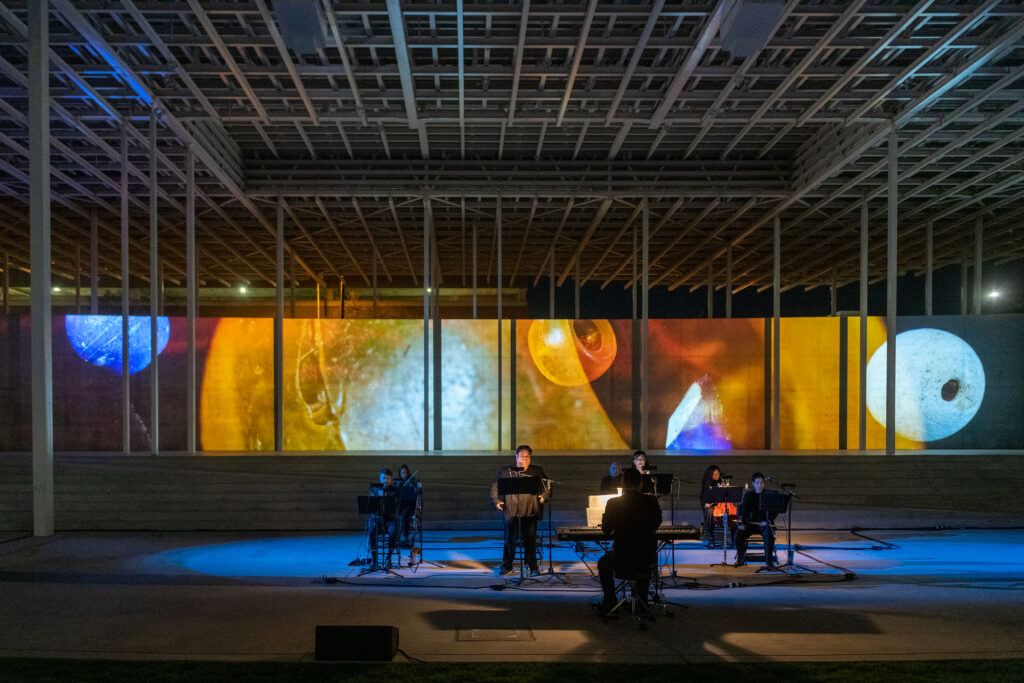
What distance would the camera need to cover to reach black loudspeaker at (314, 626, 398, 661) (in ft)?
19.2

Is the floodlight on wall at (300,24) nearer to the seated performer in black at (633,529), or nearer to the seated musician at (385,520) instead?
the seated musician at (385,520)

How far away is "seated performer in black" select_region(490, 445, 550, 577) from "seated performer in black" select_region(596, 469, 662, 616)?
2.14 metres

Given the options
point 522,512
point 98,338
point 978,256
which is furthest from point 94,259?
point 978,256

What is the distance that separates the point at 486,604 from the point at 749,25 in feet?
27.9

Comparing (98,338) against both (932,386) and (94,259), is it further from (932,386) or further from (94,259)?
(932,386)

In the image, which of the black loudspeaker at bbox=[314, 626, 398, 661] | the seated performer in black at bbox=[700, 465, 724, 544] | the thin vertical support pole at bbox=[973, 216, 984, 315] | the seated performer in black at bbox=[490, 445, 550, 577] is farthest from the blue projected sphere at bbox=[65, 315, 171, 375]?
the thin vertical support pole at bbox=[973, 216, 984, 315]

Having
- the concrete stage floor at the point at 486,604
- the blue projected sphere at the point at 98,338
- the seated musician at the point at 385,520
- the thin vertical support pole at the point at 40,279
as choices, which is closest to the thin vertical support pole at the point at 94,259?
the blue projected sphere at the point at 98,338

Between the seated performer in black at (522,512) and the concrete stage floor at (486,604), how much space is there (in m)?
0.39

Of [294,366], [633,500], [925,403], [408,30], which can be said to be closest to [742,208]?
[925,403]

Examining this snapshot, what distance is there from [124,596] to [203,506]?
546 centimetres

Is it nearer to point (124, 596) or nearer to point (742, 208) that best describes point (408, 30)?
point (124, 596)

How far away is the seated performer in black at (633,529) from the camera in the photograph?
7.07 m

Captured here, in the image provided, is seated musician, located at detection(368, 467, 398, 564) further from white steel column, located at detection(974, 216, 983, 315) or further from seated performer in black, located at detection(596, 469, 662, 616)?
white steel column, located at detection(974, 216, 983, 315)

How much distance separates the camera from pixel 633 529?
708 centimetres
